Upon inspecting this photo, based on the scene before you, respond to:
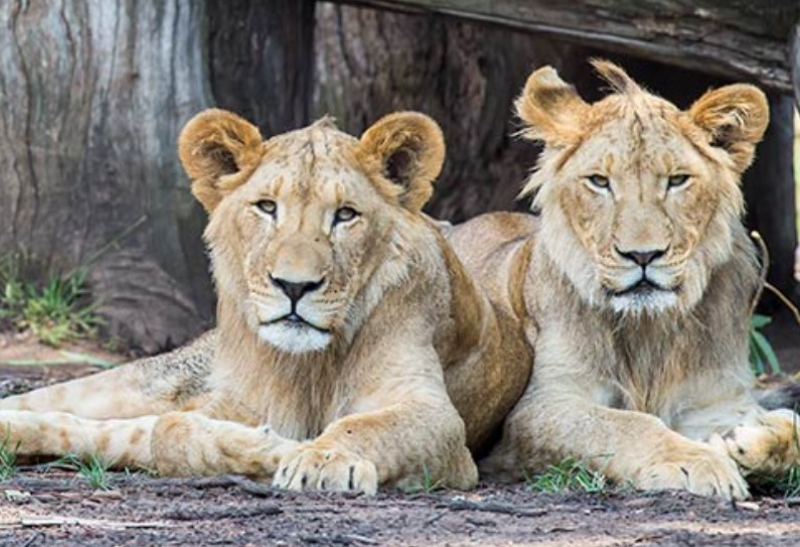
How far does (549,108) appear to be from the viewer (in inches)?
259

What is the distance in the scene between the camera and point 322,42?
9492mm

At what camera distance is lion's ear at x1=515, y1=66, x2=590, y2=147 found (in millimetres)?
6508

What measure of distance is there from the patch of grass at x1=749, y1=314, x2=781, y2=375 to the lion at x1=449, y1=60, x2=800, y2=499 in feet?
5.14

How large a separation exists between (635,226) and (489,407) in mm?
787

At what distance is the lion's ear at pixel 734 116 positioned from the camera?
20.7 ft

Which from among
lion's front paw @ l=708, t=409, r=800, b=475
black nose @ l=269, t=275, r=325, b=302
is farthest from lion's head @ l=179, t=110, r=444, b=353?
lion's front paw @ l=708, t=409, r=800, b=475

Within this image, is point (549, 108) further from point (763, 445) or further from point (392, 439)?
point (392, 439)

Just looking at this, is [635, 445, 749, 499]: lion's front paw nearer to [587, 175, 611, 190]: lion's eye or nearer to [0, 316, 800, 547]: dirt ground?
[0, 316, 800, 547]: dirt ground

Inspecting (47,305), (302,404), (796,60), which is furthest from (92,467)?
(796,60)

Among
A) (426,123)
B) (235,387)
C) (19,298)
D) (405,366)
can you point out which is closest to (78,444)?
(235,387)

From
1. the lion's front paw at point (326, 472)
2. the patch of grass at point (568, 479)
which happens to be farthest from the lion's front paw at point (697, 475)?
the lion's front paw at point (326, 472)

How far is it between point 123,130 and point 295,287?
275 centimetres

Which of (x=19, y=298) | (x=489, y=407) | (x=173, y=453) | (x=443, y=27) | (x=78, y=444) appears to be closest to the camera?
(x=173, y=453)

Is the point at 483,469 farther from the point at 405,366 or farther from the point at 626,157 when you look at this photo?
the point at 626,157
